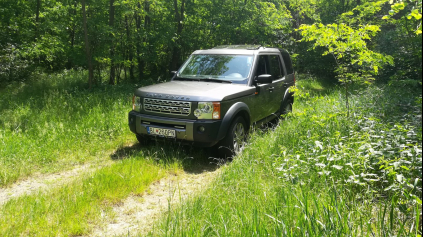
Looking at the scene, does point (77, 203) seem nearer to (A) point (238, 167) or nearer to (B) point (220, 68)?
(A) point (238, 167)

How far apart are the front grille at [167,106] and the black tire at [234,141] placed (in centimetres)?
76

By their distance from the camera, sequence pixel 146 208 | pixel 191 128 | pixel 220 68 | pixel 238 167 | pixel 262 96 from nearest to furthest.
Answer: pixel 146 208 < pixel 238 167 < pixel 191 128 < pixel 220 68 < pixel 262 96

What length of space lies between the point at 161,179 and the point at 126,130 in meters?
2.37

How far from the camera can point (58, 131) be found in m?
6.08

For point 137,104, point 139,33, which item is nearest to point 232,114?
point 137,104

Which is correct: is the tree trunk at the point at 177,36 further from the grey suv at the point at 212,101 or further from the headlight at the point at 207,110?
the headlight at the point at 207,110

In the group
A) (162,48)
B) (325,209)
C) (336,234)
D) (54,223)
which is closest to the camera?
(336,234)

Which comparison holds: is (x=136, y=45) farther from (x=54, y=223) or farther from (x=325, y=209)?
(x=325, y=209)

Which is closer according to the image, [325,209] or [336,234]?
[336,234]

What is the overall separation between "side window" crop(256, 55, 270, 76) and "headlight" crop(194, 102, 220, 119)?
1585 mm

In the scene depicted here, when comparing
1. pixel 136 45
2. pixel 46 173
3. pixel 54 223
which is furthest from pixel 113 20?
pixel 54 223

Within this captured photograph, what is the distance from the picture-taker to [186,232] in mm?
2520

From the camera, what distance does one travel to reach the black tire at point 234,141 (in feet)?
16.1

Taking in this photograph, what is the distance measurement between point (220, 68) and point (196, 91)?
120 centimetres
